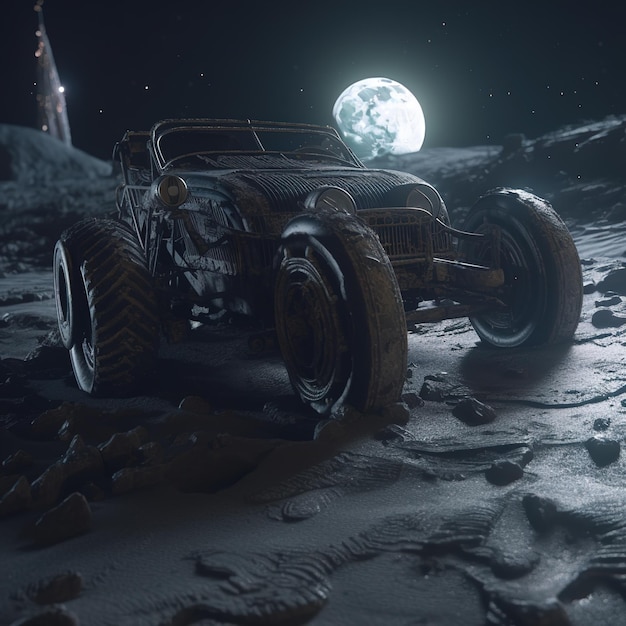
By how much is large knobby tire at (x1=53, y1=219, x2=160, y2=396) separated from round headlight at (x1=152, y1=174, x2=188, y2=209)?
0.41m

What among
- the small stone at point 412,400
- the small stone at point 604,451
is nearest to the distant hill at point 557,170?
the small stone at point 412,400

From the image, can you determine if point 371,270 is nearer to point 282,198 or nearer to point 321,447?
point 321,447

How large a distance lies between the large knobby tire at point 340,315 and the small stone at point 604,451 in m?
0.90

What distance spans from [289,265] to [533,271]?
6.03 feet

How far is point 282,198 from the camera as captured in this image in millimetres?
4227

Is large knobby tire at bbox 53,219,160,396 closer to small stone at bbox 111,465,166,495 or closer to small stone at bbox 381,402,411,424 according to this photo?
small stone at bbox 111,465,166,495

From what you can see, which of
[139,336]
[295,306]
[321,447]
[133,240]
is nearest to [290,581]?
[321,447]

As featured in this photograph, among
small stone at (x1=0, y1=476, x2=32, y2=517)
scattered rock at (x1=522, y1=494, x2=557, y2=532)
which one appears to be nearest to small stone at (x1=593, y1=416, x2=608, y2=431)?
scattered rock at (x1=522, y1=494, x2=557, y2=532)

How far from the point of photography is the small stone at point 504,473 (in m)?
2.54

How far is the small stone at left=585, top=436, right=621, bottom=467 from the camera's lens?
2632 mm

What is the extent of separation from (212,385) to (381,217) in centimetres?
160

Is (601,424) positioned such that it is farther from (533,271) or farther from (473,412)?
(533,271)

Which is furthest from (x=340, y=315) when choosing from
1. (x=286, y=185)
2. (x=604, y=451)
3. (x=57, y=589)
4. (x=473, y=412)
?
(x=57, y=589)

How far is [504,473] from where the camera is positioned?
255 cm
